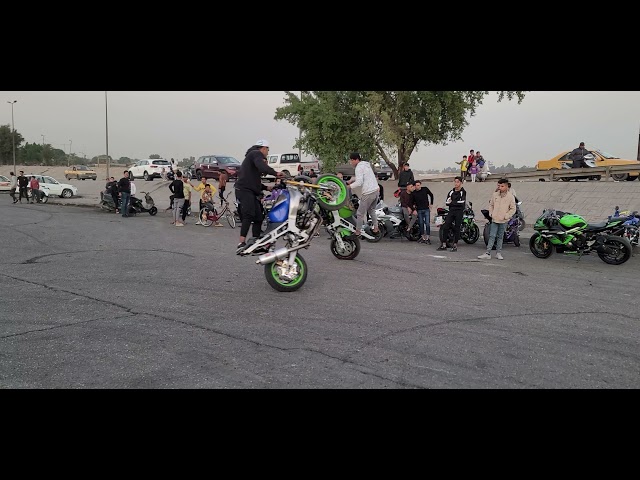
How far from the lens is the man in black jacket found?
23.0ft

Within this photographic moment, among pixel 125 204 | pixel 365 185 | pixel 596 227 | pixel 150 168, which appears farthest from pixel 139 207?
pixel 150 168

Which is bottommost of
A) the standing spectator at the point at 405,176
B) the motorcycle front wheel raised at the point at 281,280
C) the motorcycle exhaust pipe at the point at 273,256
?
the motorcycle front wheel raised at the point at 281,280

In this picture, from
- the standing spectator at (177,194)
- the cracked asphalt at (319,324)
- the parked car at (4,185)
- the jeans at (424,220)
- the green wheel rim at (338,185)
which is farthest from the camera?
the parked car at (4,185)

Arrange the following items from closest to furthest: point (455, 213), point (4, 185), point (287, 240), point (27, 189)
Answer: point (287, 240) → point (455, 213) → point (27, 189) → point (4, 185)

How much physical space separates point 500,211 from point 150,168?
33.6 m

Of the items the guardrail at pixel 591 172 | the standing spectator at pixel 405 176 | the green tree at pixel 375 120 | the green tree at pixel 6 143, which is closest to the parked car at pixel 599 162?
the guardrail at pixel 591 172

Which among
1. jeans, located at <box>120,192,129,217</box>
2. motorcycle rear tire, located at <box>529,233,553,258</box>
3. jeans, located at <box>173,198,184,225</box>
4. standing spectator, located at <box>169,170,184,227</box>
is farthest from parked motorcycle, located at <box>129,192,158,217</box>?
motorcycle rear tire, located at <box>529,233,553,258</box>

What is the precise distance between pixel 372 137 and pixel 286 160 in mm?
7275

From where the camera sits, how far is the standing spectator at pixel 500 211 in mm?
9992

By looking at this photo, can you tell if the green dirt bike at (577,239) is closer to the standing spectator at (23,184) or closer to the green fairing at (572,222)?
the green fairing at (572,222)

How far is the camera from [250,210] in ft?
23.3

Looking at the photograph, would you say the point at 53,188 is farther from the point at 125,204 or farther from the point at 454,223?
the point at 454,223

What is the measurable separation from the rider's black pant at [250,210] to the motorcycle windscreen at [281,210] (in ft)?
1.73

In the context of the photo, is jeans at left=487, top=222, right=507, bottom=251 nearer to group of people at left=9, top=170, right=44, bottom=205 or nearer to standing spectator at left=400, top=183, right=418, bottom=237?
standing spectator at left=400, top=183, right=418, bottom=237
